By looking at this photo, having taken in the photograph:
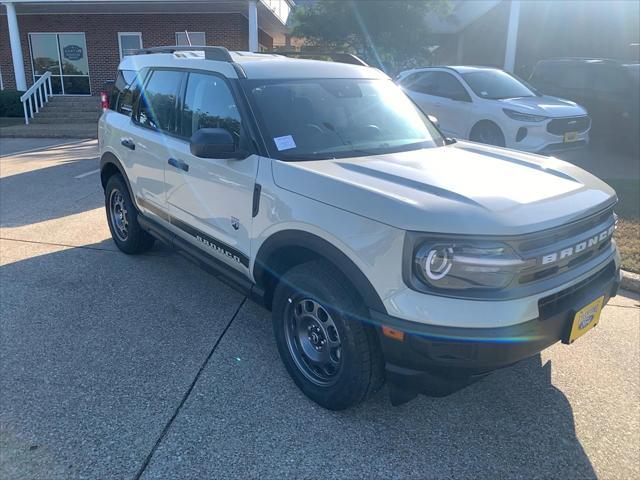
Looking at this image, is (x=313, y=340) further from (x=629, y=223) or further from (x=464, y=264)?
(x=629, y=223)

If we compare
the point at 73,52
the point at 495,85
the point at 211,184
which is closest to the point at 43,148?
the point at 73,52

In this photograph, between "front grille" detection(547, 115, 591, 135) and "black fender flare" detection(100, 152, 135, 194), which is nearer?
"black fender flare" detection(100, 152, 135, 194)

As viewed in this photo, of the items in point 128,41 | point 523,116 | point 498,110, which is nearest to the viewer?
point 523,116

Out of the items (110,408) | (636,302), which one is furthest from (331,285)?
(636,302)

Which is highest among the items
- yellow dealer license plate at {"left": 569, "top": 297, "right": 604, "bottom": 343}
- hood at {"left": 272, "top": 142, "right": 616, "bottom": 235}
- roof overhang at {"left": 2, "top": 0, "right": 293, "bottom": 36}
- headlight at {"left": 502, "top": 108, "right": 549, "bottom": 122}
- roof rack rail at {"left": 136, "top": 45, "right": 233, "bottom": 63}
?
roof overhang at {"left": 2, "top": 0, "right": 293, "bottom": 36}

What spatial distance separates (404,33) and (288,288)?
62.3 ft

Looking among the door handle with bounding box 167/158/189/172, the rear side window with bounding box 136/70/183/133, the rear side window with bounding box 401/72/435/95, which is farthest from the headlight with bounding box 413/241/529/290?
the rear side window with bounding box 401/72/435/95

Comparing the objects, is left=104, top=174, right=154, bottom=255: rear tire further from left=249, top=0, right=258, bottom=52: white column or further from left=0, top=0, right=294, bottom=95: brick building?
left=0, top=0, right=294, bottom=95: brick building

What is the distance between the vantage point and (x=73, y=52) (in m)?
20.7

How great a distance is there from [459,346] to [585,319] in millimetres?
847

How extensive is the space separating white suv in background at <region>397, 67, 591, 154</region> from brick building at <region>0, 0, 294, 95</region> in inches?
420

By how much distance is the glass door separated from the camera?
67.6 feet

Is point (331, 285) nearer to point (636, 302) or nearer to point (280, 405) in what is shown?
point (280, 405)

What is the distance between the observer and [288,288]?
123 inches
